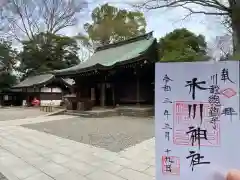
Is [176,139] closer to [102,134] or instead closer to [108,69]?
[102,134]

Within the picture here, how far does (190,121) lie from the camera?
1.61 meters

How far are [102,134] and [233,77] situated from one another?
6.28 meters

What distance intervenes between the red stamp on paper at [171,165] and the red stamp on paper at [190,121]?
0.36 ft

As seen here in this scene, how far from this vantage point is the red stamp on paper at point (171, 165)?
5.38 ft

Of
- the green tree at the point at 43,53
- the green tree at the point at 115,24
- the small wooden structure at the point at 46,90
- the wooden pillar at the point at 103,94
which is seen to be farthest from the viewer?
the green tree at the point at 43,53

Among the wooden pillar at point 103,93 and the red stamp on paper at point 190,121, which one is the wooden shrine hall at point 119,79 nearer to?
the wooden pillar at point 103,93

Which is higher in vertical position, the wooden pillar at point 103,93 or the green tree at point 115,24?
the green tree at point 115,24

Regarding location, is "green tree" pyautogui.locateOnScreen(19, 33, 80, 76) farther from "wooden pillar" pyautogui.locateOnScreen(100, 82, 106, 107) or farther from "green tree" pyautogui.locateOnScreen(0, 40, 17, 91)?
"wooden pillar" pyautogui.locateOnScreen(100, 82, 106, 107)

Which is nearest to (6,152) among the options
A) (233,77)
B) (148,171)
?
(148,171)

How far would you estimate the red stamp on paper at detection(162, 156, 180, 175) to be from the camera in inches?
64.6

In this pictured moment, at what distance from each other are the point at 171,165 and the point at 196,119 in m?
0.36

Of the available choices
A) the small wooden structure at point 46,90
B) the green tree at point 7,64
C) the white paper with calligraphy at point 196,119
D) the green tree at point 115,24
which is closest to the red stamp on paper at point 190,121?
the white paper with calligraphy at point 196,119

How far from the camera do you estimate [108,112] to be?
42.2 ft

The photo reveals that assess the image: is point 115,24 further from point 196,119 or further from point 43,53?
point 196,119
